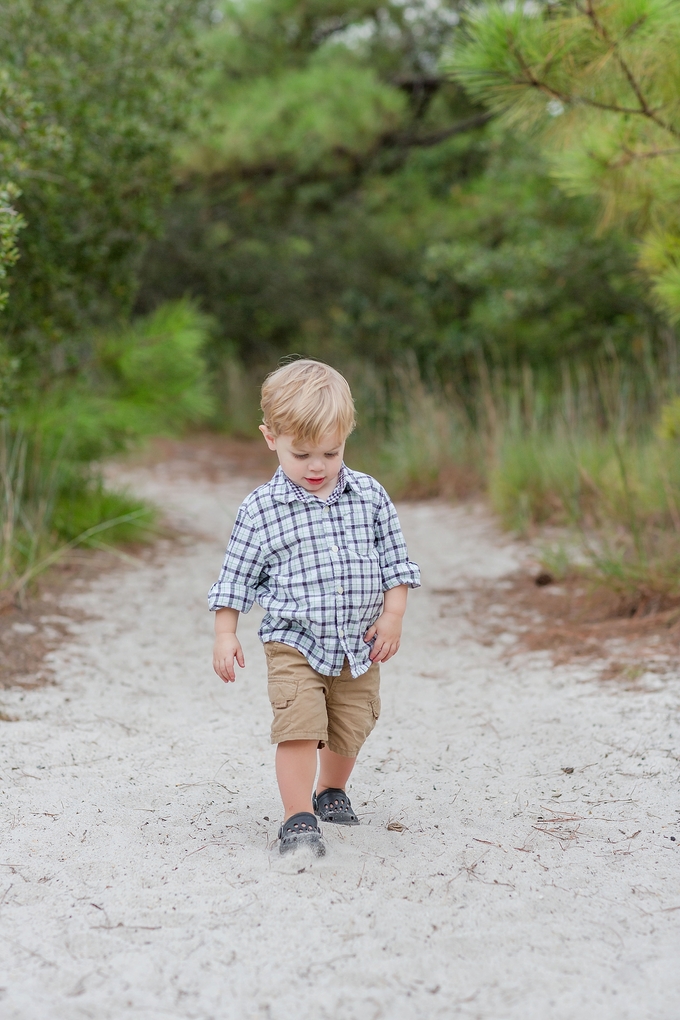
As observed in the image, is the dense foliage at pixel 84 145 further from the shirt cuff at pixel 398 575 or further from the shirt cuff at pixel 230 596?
the shirt cuff at pixel 398 575

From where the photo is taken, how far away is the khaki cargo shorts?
7.52 feet

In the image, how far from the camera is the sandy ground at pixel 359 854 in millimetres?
1799

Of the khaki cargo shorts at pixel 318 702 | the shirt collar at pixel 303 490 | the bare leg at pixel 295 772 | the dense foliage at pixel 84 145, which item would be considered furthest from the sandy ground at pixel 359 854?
the dense foliage at pixel 84 145

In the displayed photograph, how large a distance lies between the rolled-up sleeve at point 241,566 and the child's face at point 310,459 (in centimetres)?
16

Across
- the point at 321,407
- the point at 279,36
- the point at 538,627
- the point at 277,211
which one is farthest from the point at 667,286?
the point at 277,211

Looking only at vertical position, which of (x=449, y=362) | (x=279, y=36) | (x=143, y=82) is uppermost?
(x=279, y=36)

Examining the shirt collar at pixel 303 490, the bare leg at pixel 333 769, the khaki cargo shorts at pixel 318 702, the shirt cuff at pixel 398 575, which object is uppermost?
the shirt collar at pixel 303 490

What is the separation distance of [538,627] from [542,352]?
619 cm

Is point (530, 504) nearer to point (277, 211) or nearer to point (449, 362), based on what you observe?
point (449, 362)

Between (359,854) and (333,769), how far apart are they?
26 centimetres

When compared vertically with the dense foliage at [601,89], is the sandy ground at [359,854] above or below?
below

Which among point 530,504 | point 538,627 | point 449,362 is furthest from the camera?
point 449,362

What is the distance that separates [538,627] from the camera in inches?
174

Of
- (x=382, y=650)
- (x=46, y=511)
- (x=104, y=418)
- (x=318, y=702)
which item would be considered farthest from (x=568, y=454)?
(x=318, y=702)
